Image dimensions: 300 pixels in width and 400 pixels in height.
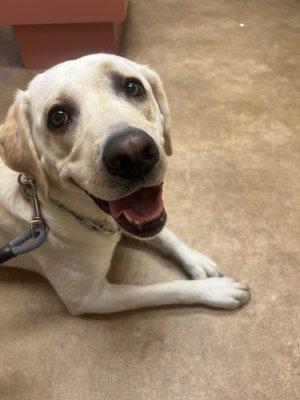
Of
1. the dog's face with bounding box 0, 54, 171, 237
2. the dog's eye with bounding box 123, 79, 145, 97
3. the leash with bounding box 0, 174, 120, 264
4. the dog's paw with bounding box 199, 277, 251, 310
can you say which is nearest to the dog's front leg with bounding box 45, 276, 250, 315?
the dog's paw with bounding box 199, 277, 251, 310

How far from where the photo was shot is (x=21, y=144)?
1.49 metres

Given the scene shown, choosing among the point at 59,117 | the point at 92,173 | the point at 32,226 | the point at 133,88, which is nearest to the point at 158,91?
the point at 133,88

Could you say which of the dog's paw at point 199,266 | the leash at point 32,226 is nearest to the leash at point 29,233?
the leash at point 32,226

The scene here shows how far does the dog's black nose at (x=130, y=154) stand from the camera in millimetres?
1216

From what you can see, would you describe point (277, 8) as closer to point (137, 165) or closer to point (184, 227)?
point (184, 227)

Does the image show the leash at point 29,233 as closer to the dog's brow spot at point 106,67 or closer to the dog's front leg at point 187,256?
the dog's brow spot at point 106,67

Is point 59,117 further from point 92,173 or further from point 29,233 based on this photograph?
point 29,233

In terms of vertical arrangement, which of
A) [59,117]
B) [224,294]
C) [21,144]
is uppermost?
[59,117]

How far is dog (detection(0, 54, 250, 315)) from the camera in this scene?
50.9 inches

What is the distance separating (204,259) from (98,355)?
665 millimetres

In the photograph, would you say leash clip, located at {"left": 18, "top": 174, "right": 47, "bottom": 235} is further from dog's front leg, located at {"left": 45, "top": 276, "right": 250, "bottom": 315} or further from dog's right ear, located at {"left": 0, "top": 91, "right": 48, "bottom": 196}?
dog's front leg, located at {"left": 45, "top": 276, "right": 250, "bottom": 315}

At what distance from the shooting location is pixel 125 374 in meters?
1.79

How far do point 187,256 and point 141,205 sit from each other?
684 mm

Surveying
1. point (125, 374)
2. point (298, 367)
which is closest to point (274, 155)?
point (298, 367)
